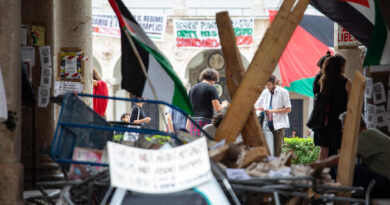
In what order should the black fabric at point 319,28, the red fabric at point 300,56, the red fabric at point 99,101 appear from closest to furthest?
the red fabric at point 99,101
the red fabric at point 300,56
the black fabric at point 319,28

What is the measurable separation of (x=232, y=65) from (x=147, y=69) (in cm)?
68

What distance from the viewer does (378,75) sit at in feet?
26.1

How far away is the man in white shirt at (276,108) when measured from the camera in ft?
41.9

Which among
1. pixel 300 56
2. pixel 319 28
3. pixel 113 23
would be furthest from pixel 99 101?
pixel 113 23

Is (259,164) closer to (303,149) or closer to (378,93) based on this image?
(378,93)

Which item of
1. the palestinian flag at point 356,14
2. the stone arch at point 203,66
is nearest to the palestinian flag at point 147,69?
the palestinian flag at point 356,14

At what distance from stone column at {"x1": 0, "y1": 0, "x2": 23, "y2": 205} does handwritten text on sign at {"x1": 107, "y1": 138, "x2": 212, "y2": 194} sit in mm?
2247

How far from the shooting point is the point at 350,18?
26.0 ft

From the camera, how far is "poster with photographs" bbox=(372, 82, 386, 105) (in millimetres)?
7914

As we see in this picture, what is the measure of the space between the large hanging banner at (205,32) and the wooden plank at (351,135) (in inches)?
1213

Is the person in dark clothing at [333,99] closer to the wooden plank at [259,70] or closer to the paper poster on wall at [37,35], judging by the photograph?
the paper poster on wall at [37,35]

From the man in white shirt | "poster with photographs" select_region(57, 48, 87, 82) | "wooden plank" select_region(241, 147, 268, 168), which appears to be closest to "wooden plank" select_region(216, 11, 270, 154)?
"wooden plank" select_region(241, 147, 268, 168)

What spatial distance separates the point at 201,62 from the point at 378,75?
32.8 metres

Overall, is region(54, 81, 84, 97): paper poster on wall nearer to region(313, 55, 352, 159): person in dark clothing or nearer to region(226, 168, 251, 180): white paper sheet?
region(313, 55, 352, 159): person in dark clothing
